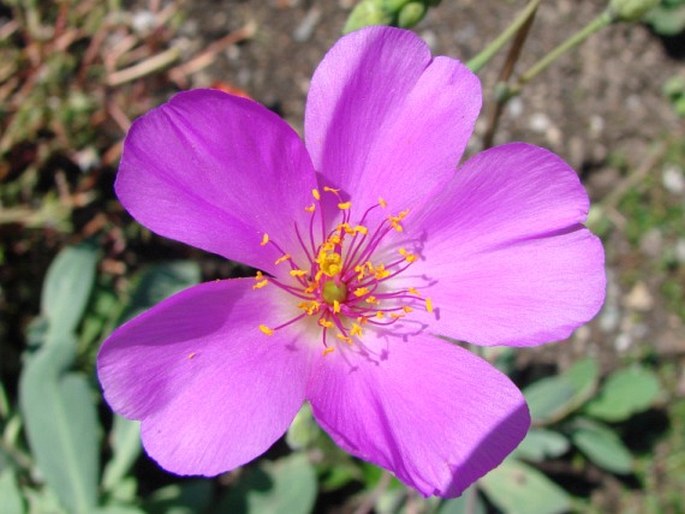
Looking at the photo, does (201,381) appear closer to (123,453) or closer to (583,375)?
(123,453)

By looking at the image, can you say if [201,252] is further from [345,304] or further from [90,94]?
[345,304]

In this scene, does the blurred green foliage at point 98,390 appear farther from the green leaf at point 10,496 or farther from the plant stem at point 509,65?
the plant stem at point 509,65

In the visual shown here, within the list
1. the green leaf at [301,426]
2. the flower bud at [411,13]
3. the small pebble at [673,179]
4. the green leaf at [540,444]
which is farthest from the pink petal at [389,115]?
the small pebble at [673,179]

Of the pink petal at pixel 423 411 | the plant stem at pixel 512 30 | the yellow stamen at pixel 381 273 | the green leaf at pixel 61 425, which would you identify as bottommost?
the green leaf at pixel 61 425

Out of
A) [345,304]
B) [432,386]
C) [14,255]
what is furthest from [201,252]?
[432,386]

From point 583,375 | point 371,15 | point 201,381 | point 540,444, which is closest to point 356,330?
point 201,381
